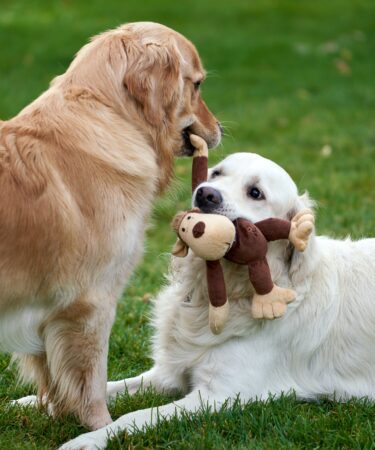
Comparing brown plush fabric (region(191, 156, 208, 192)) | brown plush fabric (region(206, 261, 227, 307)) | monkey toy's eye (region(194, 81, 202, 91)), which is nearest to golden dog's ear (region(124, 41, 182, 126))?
monkey toy's eye (region(194, 81, 202, 91))

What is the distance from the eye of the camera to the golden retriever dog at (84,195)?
347 cm

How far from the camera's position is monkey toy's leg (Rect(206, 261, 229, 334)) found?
383cm

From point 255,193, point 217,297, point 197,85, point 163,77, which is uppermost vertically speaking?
point 163,77

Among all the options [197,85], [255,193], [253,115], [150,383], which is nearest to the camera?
[255,193]

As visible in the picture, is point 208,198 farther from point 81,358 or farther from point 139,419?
point 139,419

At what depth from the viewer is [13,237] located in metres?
3.42

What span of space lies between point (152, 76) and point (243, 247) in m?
0.87

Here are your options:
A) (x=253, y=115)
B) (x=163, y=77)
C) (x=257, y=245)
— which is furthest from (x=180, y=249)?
(x=253, y=115)

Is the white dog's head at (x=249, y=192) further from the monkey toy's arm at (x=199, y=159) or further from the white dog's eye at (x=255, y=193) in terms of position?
the monkey toy's arm at (x=199, y=159)

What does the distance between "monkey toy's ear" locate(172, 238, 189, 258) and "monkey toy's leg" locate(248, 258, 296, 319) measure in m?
0.33

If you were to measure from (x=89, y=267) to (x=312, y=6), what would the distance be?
57.7ft

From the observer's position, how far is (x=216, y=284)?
3842mm

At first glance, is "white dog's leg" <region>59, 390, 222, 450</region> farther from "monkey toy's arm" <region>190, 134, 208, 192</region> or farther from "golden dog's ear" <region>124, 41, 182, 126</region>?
"golden dog's ear" <region>124, 41, 182, 126</region>

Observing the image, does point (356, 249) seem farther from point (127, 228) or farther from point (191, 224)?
point (127, 228)
